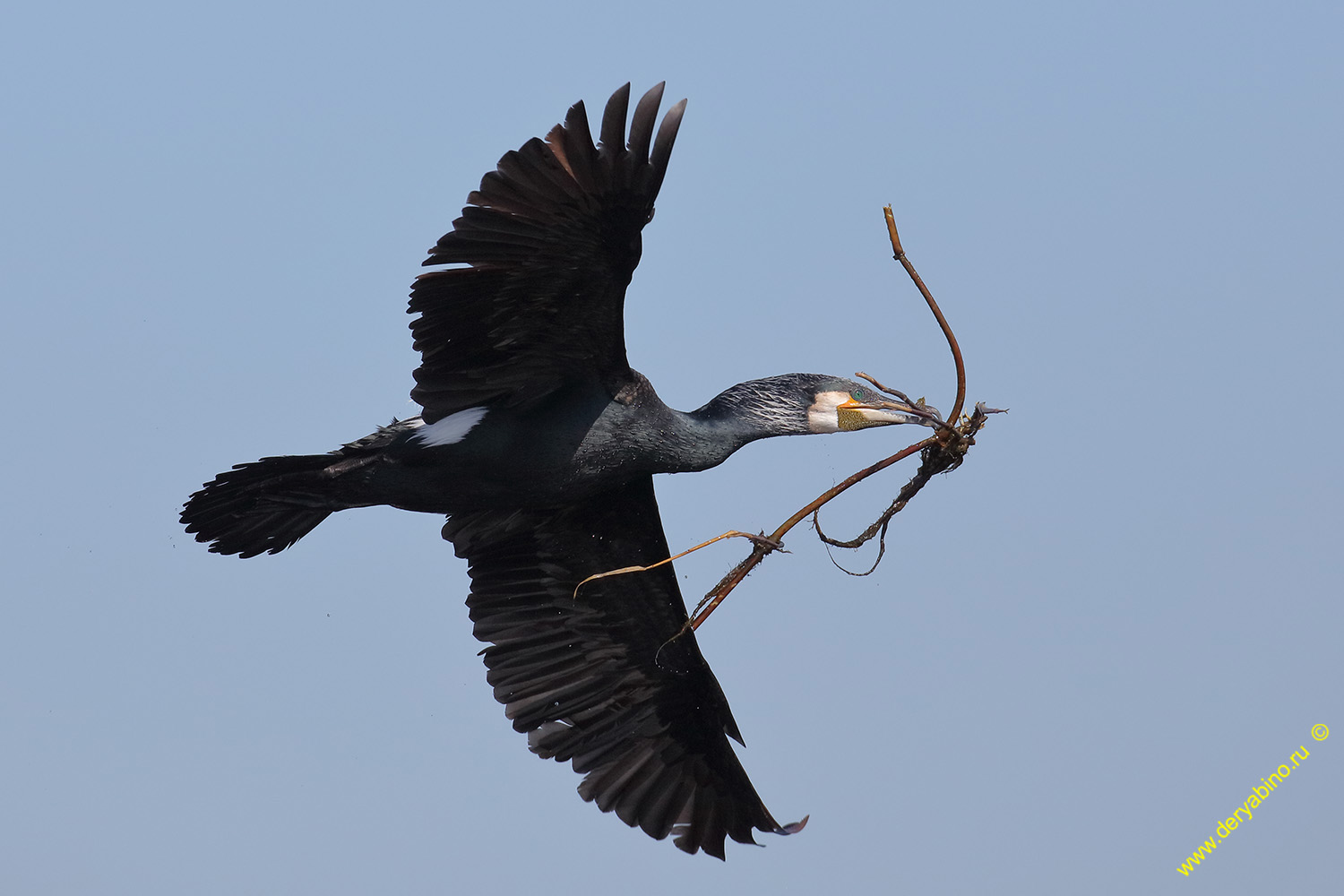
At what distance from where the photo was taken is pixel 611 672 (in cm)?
712

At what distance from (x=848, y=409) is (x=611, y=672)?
191cm

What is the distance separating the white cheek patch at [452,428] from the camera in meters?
5.90

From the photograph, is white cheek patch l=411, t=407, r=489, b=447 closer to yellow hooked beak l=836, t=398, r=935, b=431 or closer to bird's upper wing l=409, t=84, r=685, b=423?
bird's upper wing l=409, t=84, r=685, b=423

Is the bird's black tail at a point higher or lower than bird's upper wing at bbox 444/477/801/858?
higher

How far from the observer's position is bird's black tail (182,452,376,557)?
5.96 m

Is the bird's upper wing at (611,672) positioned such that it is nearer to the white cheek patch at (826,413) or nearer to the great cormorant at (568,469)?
the great cormorant at (568,469)

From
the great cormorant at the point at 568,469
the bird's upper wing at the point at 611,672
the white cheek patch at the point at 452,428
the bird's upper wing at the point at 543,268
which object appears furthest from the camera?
the bird's upper wing at the point at 611,672

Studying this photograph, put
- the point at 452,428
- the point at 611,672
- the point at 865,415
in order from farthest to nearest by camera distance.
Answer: the point at 611,672
the point at 865,415
the point at 452,428

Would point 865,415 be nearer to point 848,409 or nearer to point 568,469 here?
point 848,409

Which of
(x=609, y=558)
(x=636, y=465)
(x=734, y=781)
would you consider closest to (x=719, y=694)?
(x=734, y=781)

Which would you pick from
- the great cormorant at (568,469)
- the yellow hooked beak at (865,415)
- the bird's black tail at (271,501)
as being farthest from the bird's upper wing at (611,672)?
the yellow hooked beak at (865,415)

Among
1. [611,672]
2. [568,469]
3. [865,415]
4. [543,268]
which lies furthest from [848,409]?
[611,672]

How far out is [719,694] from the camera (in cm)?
704

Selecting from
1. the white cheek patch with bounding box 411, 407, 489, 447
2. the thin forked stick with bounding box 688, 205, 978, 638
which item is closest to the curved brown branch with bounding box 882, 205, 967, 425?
the thin forked stick with bounding box 688, 205, 978, 638
